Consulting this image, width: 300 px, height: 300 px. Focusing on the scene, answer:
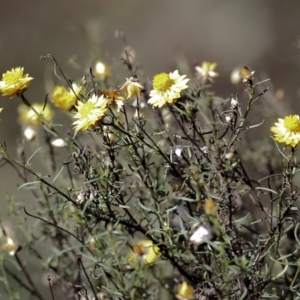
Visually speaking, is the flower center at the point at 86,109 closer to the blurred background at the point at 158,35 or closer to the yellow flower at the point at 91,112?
the yellow flower at the point at 91,112

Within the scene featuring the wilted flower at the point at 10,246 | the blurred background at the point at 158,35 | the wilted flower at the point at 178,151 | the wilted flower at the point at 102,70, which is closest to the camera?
the wilted flower at the point at 178,151

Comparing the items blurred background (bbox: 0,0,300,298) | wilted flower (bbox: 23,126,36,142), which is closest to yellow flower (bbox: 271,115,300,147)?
wilted flower (bbox: 23,126,36,142)

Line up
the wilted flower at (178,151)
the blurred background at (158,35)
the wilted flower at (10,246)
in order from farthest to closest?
the blurred background at (158,35) → the wilted flower at (10,246) → the wilted flower at (178,151)

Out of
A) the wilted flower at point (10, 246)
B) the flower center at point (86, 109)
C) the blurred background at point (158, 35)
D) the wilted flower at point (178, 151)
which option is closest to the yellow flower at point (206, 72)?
the wilted flower at point (178, 151)

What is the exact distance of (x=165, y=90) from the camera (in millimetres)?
977

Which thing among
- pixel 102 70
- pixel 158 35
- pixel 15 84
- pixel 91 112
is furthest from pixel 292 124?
pixel 158 35

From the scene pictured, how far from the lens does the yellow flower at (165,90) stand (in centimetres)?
96

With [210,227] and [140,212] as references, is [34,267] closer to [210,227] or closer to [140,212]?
[140,212]

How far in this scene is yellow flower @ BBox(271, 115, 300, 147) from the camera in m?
0.92

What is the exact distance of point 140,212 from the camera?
45.1 inches

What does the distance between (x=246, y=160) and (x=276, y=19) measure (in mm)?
2015

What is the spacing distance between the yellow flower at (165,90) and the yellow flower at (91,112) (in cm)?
9

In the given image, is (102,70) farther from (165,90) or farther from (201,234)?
(201,234)

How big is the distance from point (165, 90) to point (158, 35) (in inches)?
108
